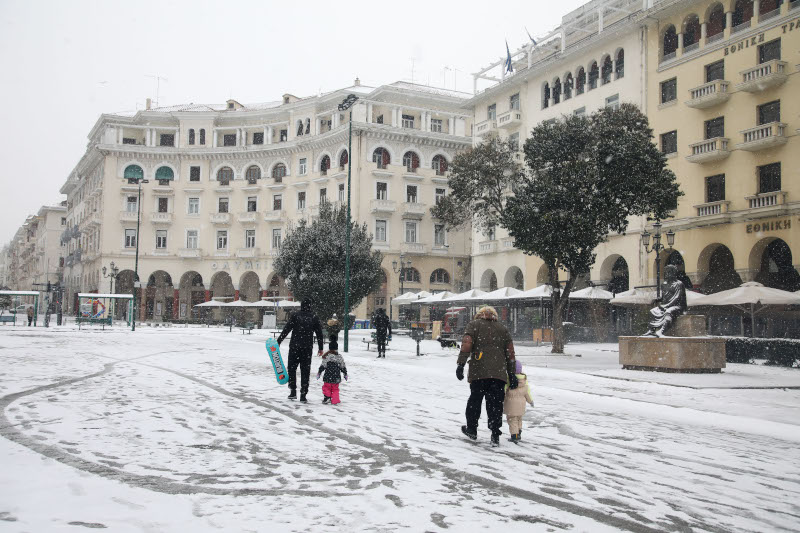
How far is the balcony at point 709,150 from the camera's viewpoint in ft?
92.2

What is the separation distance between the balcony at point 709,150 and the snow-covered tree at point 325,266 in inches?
634

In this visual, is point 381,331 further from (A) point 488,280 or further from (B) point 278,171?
(B) point 278,171

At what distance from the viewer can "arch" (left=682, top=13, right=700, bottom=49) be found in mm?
30188

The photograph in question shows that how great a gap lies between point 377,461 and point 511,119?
36467mm

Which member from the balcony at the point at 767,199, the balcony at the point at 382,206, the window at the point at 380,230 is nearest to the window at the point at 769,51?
the balcony at the point at 767,199

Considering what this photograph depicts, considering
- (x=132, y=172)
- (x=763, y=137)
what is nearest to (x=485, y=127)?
(x=763, y=137)

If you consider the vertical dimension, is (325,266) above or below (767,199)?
below

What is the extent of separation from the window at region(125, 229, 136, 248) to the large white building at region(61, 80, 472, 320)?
0.30 feet

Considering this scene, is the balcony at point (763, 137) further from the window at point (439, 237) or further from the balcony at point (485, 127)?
the window at point (439, 237)

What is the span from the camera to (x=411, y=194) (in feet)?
176

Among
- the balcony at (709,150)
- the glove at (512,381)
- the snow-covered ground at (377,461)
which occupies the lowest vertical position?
the snow-covered ground at (377,461)

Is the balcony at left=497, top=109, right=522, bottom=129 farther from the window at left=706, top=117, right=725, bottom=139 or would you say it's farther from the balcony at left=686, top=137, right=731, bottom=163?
the window at left=706, top=117, right=725, bottom=139

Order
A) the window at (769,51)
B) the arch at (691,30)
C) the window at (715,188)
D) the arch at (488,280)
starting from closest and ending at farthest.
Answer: the window at (769,51) → the window at (715,188) → the arch at (691,30) → the arch at (488,280)

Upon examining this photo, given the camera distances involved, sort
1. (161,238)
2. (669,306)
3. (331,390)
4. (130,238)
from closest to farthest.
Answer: (331,390)
(669,306)
(130,238)
(161,238)
